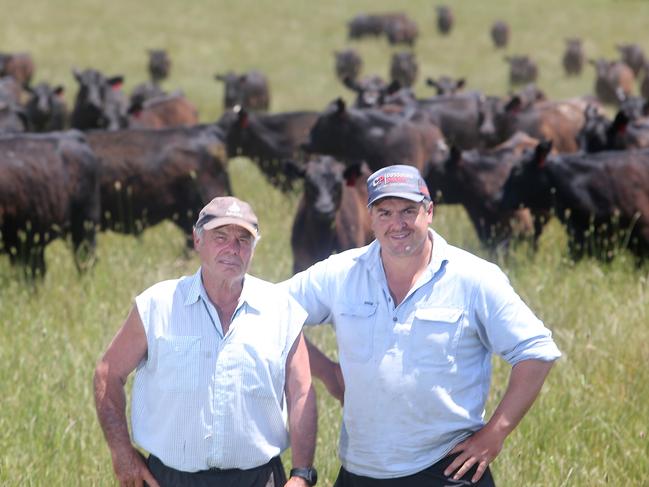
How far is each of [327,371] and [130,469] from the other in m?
0.89

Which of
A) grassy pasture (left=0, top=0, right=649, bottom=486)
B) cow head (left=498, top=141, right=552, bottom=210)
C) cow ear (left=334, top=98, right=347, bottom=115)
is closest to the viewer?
grassy pasture (left=0, top=0, right=649, bottom=486)

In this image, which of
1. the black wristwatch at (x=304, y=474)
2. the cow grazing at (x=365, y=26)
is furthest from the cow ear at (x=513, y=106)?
the cow grazing at (x=365, y=26)

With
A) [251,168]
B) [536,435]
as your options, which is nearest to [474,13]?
[251,168]

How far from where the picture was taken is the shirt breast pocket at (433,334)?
4.12 m

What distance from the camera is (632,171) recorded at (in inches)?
429

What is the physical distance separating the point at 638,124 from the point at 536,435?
9911 millimetres

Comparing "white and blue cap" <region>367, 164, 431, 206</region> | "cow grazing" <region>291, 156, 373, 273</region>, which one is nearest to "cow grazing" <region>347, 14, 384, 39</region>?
"cow grazing" <region>291, 156, 373, 273</region>

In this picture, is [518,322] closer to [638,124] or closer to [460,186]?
[460,186]

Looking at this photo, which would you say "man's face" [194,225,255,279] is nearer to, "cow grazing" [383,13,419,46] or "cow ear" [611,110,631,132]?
"cow ear" [611,110,631,132]

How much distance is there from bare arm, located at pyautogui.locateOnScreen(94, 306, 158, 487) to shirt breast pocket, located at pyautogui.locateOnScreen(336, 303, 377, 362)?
71 centimetres

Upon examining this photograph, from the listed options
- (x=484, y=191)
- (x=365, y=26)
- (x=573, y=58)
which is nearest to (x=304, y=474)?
(x=484, y=191)

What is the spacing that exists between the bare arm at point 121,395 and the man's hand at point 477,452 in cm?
107

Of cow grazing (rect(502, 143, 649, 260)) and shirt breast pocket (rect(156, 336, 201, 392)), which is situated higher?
shirt breast pocket (rect(156, 336, 201, 392))

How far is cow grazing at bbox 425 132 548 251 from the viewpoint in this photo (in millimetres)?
11961
